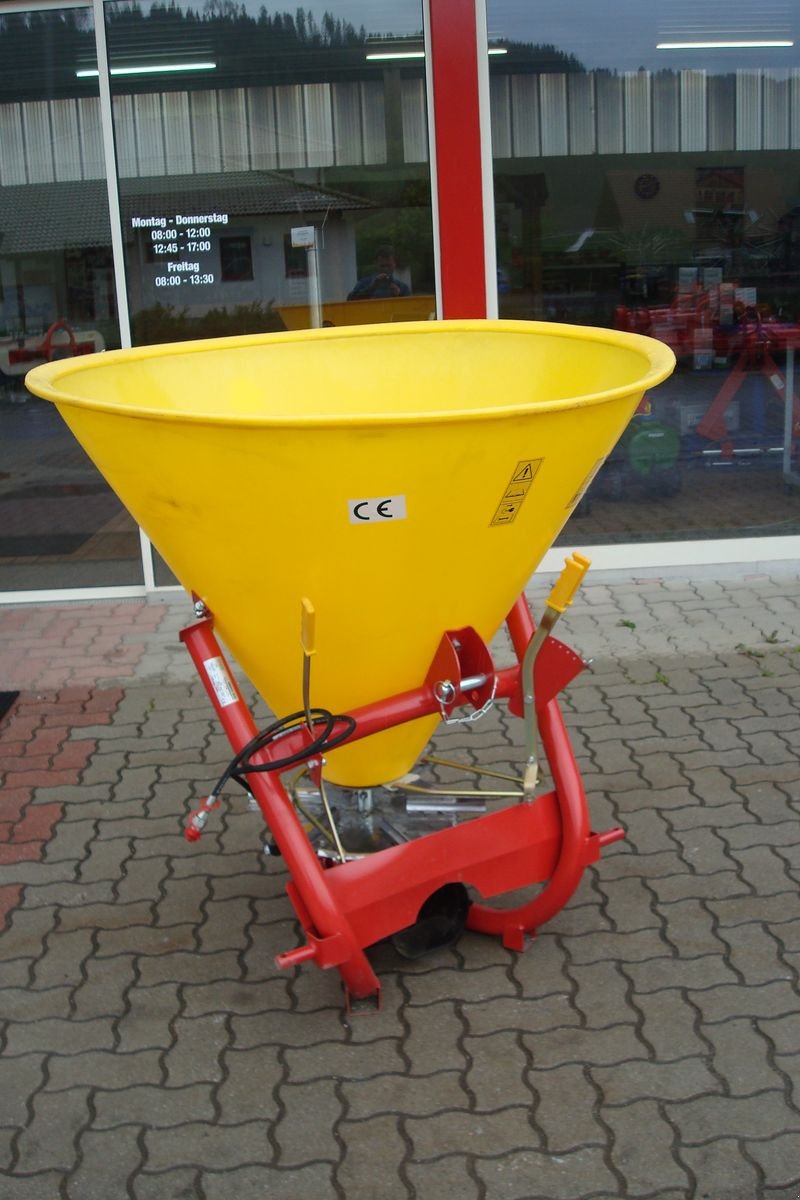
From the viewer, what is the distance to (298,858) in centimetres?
276

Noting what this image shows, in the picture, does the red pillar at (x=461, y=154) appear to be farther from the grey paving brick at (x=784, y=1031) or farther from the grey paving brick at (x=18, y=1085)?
the grey paving brick at (x=18, y=1085)

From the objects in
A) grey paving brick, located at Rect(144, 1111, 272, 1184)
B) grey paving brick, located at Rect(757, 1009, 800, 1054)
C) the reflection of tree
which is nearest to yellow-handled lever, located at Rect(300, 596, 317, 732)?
grey paving brick, located at Rect(144, 1111, 272, 1184)

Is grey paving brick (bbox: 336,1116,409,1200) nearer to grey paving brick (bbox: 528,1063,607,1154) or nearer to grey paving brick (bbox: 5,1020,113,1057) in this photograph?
grey paving brick (bbox: 528,1063,607,1154)

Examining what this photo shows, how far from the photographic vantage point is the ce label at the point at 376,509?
258 cm

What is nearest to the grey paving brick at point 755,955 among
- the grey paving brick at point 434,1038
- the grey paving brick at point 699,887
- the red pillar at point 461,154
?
the grey paving brick at point 699,887

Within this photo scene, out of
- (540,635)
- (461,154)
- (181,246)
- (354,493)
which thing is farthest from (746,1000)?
(181,246)

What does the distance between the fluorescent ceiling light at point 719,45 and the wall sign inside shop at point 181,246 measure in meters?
2.13

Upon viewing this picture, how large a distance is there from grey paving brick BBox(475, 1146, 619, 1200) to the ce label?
125cm

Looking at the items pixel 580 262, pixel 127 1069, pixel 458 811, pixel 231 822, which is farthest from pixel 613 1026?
pixel 580 262

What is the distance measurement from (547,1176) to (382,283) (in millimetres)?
4349

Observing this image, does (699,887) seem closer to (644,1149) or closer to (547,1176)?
(644,1149)

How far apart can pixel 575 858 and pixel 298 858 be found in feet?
2.30

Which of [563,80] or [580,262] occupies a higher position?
[563,80]

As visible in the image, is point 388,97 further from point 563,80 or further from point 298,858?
point 298,858
